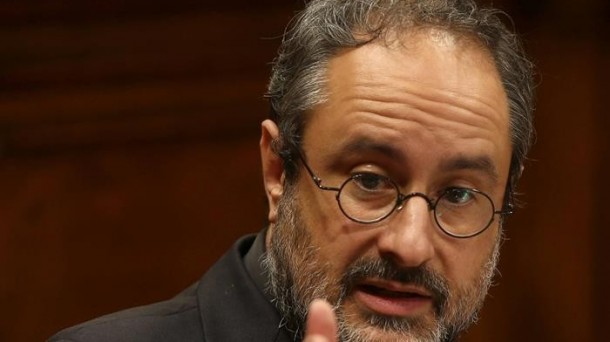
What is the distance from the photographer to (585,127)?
3.66 metres

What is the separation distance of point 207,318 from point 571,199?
1555 mm

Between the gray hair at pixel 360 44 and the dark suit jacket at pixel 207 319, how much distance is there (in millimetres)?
212

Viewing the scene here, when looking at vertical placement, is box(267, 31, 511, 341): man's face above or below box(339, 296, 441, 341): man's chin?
above

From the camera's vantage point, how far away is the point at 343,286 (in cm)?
227

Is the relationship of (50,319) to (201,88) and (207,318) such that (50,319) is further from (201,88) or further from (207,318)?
(207,318)

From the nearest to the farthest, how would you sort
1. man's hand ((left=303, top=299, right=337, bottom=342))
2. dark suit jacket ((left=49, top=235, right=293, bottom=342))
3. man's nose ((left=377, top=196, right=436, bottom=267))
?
man's hand ((left=303, top=299, right=337, bottom=342)) → man's nose ((left=377, top=196, right=436, bottom=267)) → dark suit jacket ((left=49, top=235, right=293, bottom=342))

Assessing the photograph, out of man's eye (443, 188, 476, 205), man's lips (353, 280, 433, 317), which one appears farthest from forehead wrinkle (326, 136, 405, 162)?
man's lips (353, 280, 433, 317)

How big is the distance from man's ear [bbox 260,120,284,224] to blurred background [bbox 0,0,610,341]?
1123 millimetres

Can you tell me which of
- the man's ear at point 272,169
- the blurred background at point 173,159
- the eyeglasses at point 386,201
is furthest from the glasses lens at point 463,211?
the blurred background at point 173,159

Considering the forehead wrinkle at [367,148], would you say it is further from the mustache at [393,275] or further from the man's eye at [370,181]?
the mustache at [393,275]

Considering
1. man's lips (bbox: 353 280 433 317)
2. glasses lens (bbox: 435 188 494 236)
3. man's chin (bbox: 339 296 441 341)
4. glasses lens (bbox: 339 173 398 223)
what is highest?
glasses lens (bbox: 339 173 398 223)

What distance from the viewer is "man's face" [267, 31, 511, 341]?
7.40ft

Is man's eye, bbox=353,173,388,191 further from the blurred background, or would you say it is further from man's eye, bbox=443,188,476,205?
the blurred background

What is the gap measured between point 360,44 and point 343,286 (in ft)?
1.34
